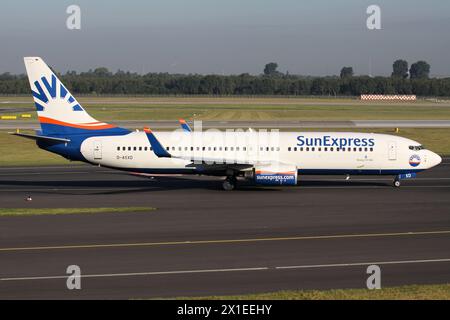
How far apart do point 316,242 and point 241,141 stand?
16504 mm

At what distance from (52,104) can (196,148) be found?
376 inches

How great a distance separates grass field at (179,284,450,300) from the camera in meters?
19.5

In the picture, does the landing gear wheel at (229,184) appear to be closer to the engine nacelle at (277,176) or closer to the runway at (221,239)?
the runway at (221,239)

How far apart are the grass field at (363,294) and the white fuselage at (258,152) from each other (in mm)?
23145

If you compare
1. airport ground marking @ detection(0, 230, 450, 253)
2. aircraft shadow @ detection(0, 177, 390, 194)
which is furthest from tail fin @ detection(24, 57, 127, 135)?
airport ground marking @ detection(0, 230, 450, 253)

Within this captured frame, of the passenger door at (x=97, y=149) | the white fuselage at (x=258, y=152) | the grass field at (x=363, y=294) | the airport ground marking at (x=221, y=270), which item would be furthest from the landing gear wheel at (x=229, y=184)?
the grass field at (x=363, y=294)

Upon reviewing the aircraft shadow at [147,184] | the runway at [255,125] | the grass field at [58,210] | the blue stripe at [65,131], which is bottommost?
the aircraft shadow at [147,184]

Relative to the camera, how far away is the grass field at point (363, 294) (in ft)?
63.9

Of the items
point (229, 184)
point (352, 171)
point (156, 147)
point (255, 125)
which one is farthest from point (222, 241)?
point (255, 125)

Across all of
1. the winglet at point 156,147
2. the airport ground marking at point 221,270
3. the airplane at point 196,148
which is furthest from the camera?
the airplane at point 196,148
